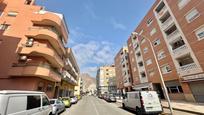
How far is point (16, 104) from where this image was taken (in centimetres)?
496

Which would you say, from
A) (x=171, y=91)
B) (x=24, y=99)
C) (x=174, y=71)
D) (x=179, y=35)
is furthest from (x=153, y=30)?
(x=24, y=99)

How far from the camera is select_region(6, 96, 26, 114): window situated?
15.1 feet

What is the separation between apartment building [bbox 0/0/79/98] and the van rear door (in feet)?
41.8

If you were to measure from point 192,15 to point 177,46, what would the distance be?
19.4 feet

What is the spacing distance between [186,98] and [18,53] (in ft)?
83.8

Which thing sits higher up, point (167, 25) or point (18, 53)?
point (167, 25)

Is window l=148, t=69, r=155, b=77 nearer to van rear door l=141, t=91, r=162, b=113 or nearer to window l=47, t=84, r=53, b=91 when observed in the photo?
van rear door l=141, t=91, r=162, b=113

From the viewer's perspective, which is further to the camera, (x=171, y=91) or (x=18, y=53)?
(x=171, y=91)

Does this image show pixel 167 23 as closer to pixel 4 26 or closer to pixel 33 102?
pixel 33 102

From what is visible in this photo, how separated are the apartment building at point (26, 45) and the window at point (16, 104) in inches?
448

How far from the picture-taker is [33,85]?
1650 centimetres

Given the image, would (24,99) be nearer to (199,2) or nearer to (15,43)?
(15,43)

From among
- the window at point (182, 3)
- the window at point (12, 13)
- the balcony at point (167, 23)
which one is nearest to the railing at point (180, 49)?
the balcony at point (167, 23)

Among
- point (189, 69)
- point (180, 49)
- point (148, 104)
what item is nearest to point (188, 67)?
point (189, 69)
